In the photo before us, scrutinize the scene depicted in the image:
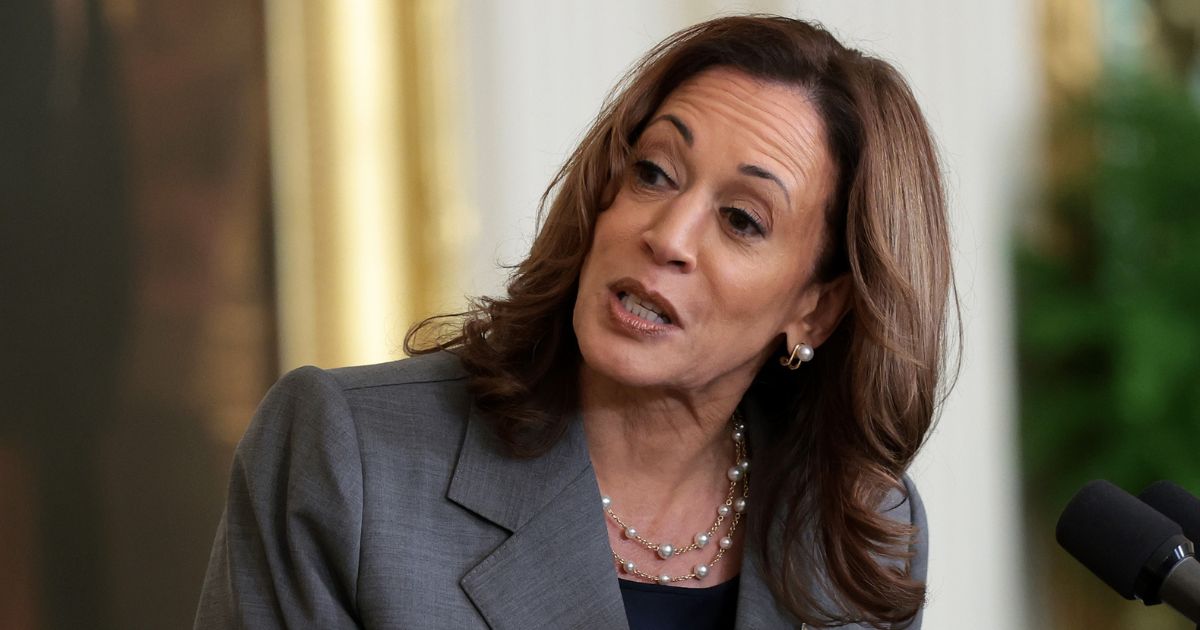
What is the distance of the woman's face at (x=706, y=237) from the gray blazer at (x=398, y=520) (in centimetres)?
19

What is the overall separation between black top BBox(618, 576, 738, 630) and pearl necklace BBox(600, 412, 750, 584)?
2cm

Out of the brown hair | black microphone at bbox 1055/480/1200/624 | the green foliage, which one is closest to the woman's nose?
the brown hair

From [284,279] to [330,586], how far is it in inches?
48.8

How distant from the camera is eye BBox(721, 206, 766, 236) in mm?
1525

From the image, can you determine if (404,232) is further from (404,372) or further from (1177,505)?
(1177,505)

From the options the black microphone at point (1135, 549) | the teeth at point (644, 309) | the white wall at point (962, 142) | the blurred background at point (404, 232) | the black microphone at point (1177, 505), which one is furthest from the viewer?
the white wall at point (962, 142)

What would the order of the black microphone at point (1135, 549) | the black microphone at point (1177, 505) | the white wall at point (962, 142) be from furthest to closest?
the white wall at point (962, 142) → the black microphone at point (1177, 505) → the black microphone at point (1135, 549)

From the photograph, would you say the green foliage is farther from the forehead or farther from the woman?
the forehead

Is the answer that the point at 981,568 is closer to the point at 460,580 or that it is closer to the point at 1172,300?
the point at 1172,300

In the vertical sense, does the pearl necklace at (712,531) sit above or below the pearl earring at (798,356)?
below

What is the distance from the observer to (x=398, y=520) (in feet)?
4.74

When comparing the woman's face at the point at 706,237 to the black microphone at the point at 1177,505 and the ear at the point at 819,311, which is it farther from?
the black microphone at the point at 1177,505

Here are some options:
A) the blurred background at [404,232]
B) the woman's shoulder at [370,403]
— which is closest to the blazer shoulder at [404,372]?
the woman's shoulder at [370,403]

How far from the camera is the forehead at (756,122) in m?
1.54
